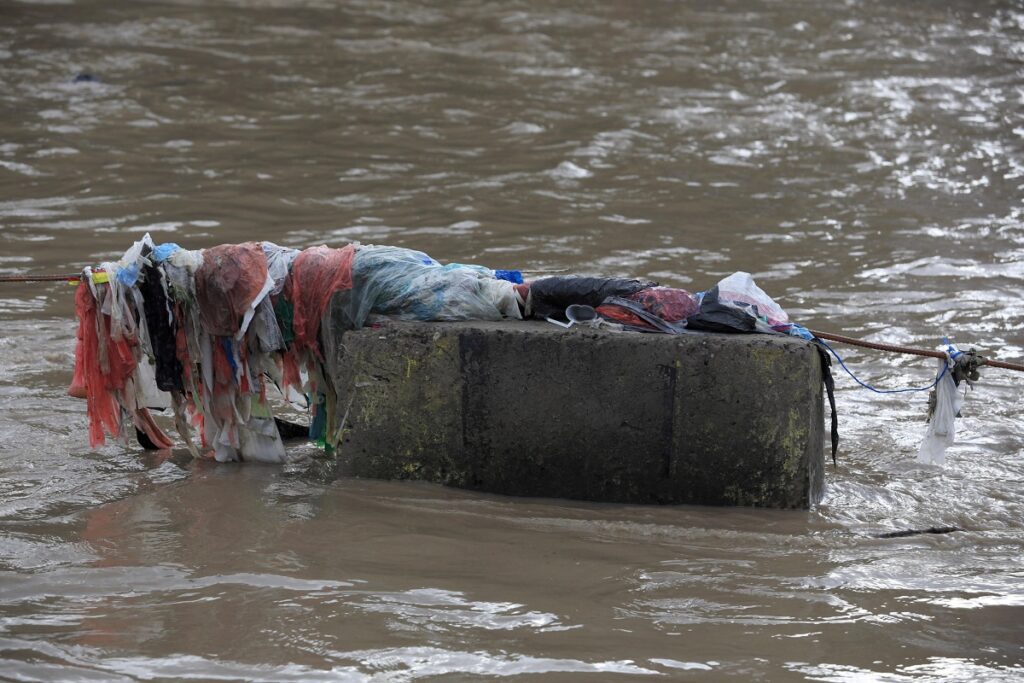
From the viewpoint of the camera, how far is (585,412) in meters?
5.02

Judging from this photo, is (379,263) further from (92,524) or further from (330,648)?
(330,648)

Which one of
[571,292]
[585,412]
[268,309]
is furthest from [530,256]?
[585,412]

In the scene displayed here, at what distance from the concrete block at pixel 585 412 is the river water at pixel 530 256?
0.14 metres

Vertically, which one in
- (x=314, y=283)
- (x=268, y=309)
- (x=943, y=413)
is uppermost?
(x=314, y=283)

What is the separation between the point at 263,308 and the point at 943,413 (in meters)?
2.80

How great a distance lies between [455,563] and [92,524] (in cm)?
138

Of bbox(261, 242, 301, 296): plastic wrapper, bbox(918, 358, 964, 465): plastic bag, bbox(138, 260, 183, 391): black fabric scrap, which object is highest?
bbox(261, 242, 301, 296): plastic wrapper

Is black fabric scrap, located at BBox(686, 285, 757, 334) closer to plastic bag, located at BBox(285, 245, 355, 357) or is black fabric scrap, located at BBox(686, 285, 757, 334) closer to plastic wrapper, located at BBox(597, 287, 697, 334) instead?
plastic wrapper, located at BBox(597, 287, 697, 334)

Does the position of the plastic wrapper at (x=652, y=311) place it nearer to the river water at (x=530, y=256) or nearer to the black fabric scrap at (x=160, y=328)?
the river water at (x=530, y=256)

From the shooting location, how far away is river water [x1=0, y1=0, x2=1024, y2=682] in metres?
3.91

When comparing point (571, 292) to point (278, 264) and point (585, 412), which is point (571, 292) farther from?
point (278, 264)

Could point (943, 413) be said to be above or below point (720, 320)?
below

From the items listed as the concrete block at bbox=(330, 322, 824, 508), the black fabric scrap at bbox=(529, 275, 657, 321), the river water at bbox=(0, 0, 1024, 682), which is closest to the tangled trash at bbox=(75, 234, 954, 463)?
the black fabric scrap at bbox=(529, 275, 657, 321)

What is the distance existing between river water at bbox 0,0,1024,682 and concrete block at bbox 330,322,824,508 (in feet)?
0.45
